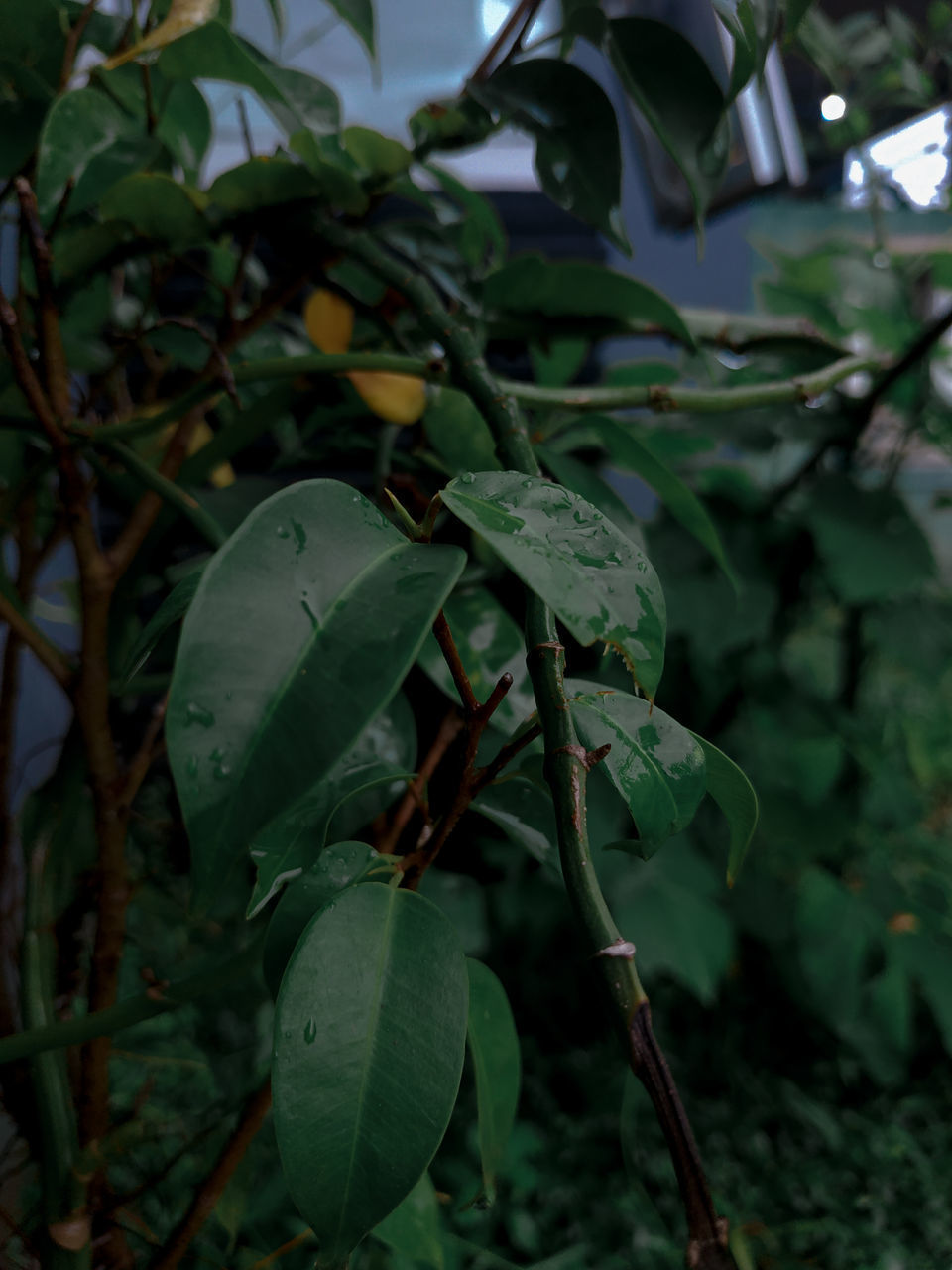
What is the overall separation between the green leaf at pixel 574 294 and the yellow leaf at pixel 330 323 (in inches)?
4.0

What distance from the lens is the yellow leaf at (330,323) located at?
504 mm

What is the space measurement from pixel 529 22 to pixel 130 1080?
904 mm

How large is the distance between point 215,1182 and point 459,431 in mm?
325

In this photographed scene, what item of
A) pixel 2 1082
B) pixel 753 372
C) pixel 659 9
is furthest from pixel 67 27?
pixel 659 9

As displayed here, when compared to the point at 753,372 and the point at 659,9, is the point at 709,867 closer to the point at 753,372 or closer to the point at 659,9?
the point at 753,372

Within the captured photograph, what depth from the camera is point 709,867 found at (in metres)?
0.87

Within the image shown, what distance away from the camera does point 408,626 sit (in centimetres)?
16

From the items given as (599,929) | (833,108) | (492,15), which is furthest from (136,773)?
(492,15)

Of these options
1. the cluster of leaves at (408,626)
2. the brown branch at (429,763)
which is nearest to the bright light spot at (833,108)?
the cluster of leaves at (408,626)

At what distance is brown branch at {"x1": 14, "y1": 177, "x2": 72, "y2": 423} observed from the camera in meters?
0.33

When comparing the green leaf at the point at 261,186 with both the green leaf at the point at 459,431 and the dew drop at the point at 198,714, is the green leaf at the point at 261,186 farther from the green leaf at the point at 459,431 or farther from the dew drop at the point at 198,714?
the dew drop at the point at 198,714

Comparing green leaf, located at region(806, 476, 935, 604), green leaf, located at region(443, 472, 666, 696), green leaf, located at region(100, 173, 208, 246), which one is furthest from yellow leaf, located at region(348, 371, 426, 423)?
green leaf, located at region(806, 476, 935, 604)

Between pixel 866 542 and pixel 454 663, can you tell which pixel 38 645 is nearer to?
pixel 454 663

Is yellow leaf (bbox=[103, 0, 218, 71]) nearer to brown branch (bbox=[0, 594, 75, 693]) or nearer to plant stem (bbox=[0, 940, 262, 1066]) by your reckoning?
brown branch (bbox=[0, 594, 75, 693])
